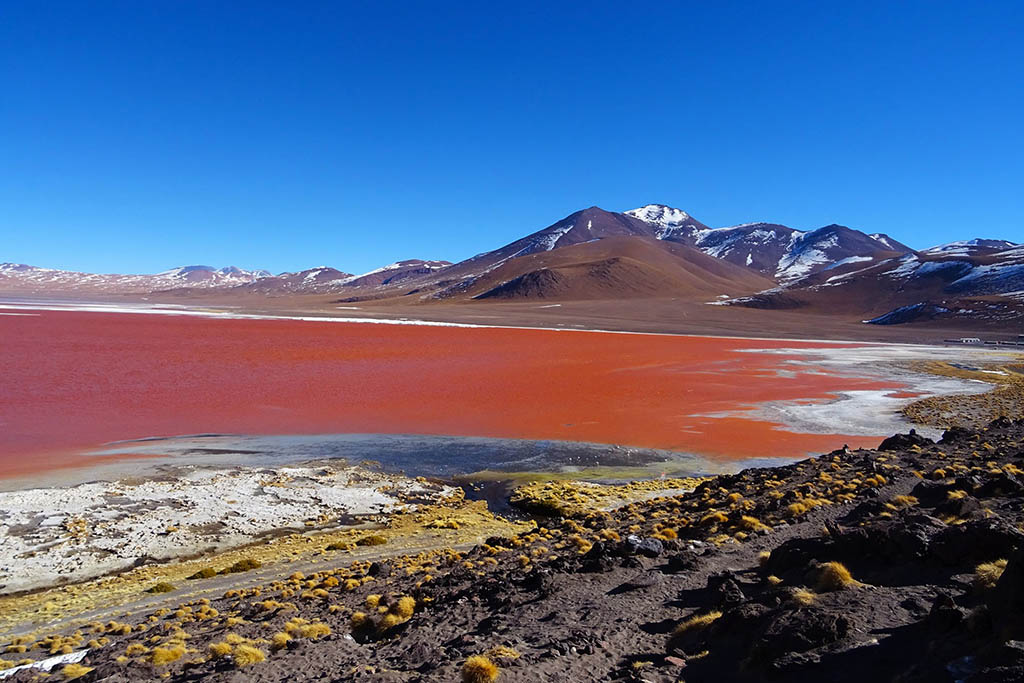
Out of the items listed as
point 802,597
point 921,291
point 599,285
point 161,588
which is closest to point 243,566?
point 161,588

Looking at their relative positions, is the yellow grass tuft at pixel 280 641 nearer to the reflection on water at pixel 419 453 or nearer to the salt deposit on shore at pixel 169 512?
the salt deposit on shore at pixel 169 512

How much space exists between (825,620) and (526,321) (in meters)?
92.0

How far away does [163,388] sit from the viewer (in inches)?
1235

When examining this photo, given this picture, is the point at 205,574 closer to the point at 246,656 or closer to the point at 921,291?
the point at 246,656

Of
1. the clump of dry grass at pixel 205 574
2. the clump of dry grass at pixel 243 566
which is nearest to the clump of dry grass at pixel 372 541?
the clump of dry grass at pixel 243 566

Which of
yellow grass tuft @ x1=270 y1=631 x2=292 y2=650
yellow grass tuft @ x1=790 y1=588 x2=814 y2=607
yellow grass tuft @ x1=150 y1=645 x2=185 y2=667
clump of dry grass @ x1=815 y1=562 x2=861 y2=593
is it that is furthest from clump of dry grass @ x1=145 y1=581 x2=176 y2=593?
clump of dry grass @ x1=815 y1=562 x2=861 y2=593

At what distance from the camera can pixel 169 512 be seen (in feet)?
47.1

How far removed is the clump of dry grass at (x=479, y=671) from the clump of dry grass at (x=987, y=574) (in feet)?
14.9

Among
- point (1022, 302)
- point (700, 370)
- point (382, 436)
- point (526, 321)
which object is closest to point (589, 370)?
point (700, 370)

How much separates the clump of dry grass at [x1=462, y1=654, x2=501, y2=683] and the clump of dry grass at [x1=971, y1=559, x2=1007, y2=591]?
4547 mm

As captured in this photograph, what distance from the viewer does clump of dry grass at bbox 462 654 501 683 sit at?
19.5ft

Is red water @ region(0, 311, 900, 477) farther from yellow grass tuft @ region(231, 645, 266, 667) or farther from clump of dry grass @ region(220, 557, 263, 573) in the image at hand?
yellow grass tuft @ region(231, 645, 266, 667)

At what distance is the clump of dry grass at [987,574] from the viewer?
5.67 metres

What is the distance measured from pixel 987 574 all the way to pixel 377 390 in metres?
29.7
